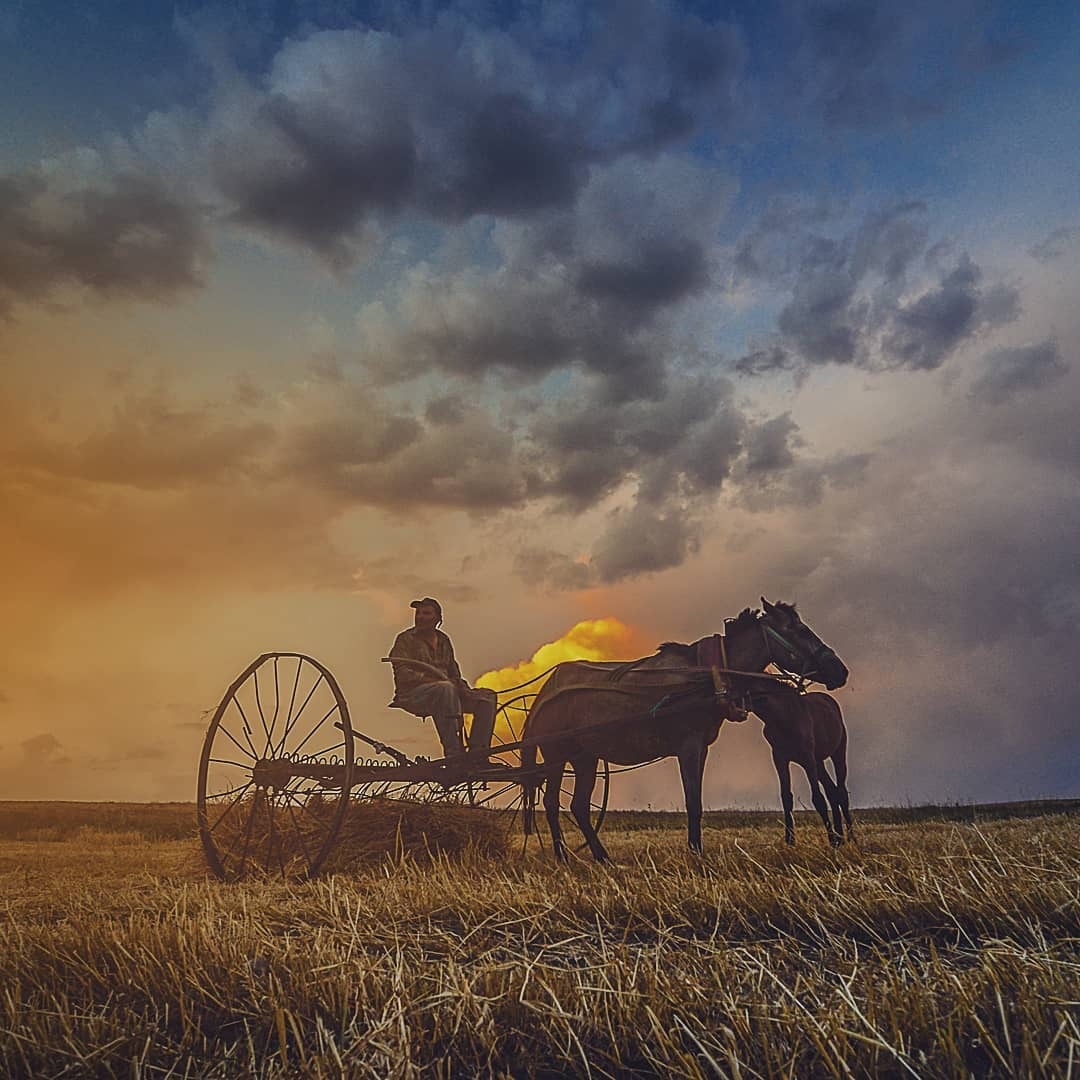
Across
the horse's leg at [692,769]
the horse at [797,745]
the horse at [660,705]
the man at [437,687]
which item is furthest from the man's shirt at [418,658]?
the horse at [797,745]

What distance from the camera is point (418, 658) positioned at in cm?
1034

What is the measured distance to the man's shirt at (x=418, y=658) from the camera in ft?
33.0

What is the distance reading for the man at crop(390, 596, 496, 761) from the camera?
9664 millimetres

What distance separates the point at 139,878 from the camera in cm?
959

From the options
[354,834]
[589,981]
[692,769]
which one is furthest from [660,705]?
[589,981]

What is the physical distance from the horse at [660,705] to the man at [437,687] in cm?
58

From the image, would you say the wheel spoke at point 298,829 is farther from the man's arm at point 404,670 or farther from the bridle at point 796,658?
the bridle at point 796,658

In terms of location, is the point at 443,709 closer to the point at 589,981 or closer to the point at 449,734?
the point at 449,734

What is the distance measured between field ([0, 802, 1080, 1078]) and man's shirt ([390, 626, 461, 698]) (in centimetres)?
455

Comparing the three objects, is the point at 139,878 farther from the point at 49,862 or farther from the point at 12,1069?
the point at 12,1069

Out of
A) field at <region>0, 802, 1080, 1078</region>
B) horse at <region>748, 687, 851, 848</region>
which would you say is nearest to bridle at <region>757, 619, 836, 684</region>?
horse at <region>748, 687, 851, 848</region>

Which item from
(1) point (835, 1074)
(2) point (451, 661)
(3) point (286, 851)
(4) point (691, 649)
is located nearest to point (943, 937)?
(1) point (835, 1074)

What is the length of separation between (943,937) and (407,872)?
4698 millimetres

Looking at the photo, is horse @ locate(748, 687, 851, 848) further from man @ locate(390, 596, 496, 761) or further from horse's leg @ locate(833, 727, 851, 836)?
man @ locate(390, 596, 496, 761)
